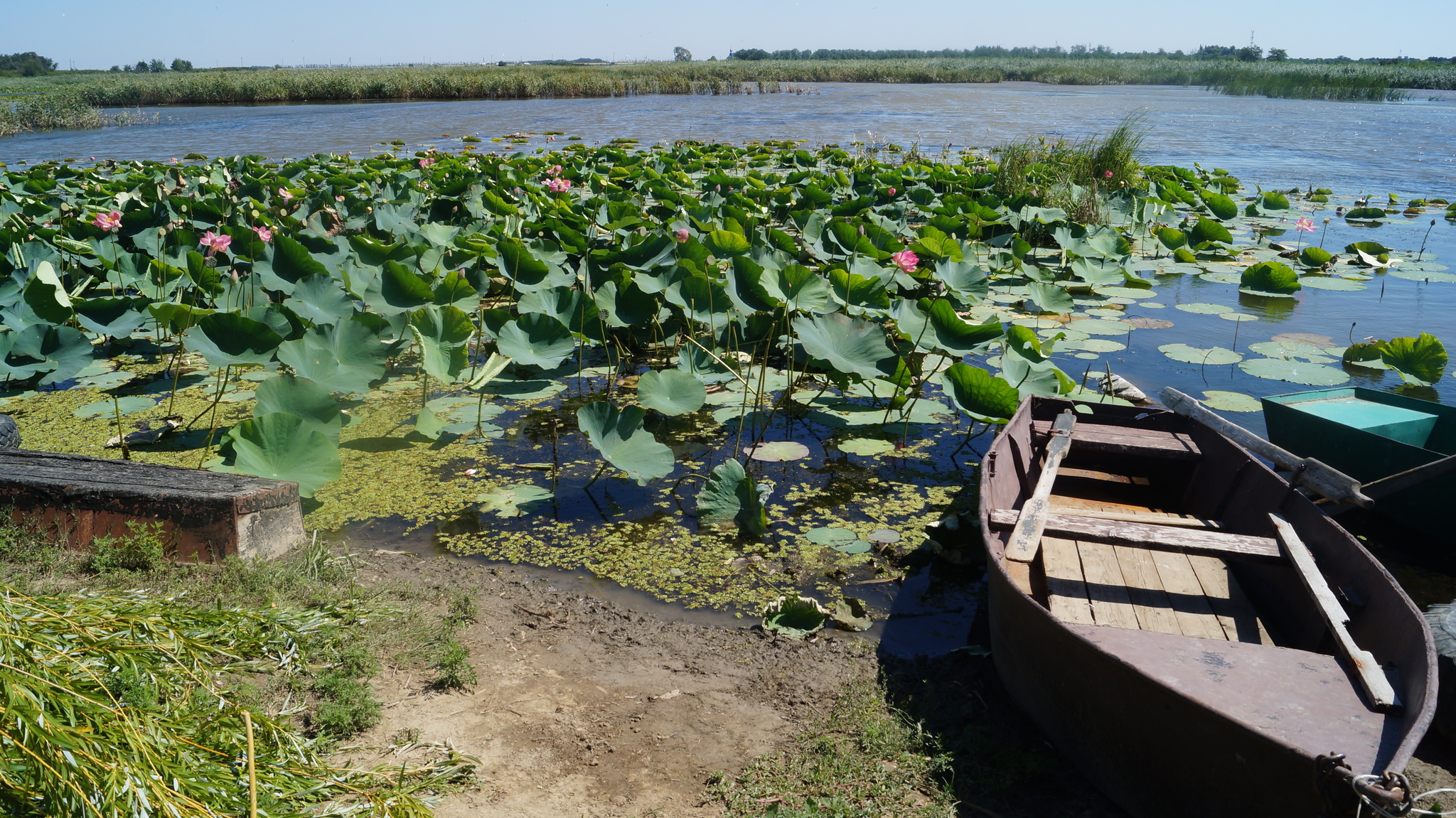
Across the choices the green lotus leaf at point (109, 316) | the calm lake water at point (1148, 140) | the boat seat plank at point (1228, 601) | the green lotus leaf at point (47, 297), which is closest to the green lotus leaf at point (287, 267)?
the green lotus leaf at point (109, 316)

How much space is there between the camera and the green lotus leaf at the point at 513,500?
386 cm

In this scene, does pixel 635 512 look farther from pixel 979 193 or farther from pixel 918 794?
pixel 979 193

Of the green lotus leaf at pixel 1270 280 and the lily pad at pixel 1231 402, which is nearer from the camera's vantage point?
the lily pad at pixel 1231 402

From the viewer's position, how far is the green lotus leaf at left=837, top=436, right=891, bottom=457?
427 cm

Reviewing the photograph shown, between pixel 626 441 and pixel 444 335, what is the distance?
1265 mm

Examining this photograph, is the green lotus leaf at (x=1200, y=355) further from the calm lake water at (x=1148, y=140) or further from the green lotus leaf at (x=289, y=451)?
the green lotus leaf at (x=289, y=451)

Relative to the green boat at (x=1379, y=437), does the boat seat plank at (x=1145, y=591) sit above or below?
below

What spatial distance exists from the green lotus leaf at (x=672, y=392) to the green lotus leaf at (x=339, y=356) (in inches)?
51.9

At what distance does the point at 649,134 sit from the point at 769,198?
11743 millimetres

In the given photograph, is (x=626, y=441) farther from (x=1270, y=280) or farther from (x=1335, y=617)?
(x=1270, y=280)

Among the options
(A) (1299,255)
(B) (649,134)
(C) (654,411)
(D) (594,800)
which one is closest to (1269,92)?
(B) (649,134)

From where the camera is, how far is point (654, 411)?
4.96 metres

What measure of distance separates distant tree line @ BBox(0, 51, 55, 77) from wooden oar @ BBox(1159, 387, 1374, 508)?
95033mm

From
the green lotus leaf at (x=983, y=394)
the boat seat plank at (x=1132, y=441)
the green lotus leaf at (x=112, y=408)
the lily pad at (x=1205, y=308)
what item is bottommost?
the lily pad at (x=1205, y=308)
